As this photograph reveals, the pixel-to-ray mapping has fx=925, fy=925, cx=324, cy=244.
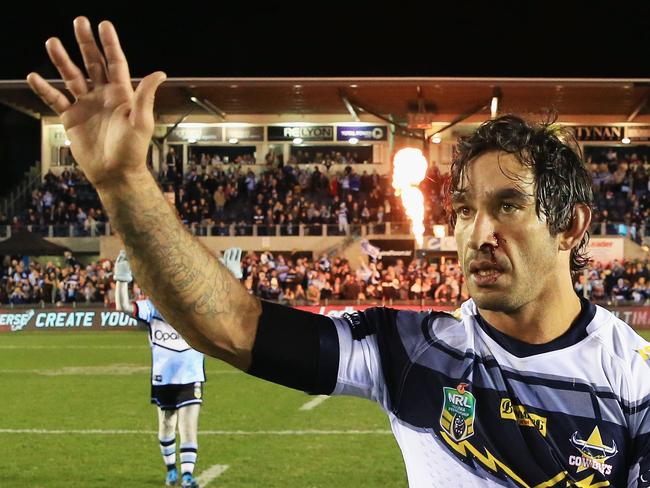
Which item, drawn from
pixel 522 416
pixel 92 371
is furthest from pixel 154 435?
pixel 522 416

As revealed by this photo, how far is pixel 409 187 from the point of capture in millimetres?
30406

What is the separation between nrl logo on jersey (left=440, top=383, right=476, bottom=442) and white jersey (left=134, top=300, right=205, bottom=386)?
6546mm

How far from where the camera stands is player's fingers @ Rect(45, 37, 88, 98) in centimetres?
198

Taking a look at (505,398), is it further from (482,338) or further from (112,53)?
(112,53)

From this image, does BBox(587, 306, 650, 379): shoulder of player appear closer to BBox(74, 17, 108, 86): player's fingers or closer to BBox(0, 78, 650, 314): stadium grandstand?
BBox(74, 17, 108, 86): player's fingers

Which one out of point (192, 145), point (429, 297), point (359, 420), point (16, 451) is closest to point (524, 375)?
point (16, 451)

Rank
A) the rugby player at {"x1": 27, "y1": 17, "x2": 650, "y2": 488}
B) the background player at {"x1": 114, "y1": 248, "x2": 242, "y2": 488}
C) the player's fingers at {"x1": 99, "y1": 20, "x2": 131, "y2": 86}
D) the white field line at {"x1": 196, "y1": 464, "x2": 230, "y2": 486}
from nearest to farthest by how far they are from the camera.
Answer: the player's fingers at {"x1": 99, "y1": 20, "x2": 131, "y2": 86} < the rugby player at {"x1": 27, "y1": 17, "x2": 650, "y2": 488} < the background player at {"x1": 114, "y1": 248, "x2": 242, "y2": 488} < the white field line at {"x1": 196, "y1": 464, "x2": 230, "y2": 486}

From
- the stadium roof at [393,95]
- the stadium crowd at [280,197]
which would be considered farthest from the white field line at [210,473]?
the stadium crowd at [280,197]

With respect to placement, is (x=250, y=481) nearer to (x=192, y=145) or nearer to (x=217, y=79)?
(x=217, y=79)

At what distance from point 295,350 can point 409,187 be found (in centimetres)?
2838

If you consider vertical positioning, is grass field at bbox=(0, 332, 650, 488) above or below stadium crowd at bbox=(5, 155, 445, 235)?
below

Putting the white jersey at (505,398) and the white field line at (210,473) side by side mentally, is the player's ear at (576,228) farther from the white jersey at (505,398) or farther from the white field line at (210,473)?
the white field line at (210,473)

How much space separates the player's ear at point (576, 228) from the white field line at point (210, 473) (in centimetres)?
678

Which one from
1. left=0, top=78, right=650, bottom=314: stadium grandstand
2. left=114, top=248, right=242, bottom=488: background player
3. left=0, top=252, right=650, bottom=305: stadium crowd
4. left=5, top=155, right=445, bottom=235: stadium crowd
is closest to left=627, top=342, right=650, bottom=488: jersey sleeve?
left=114, top=248, right=242, bottom=488: background player
